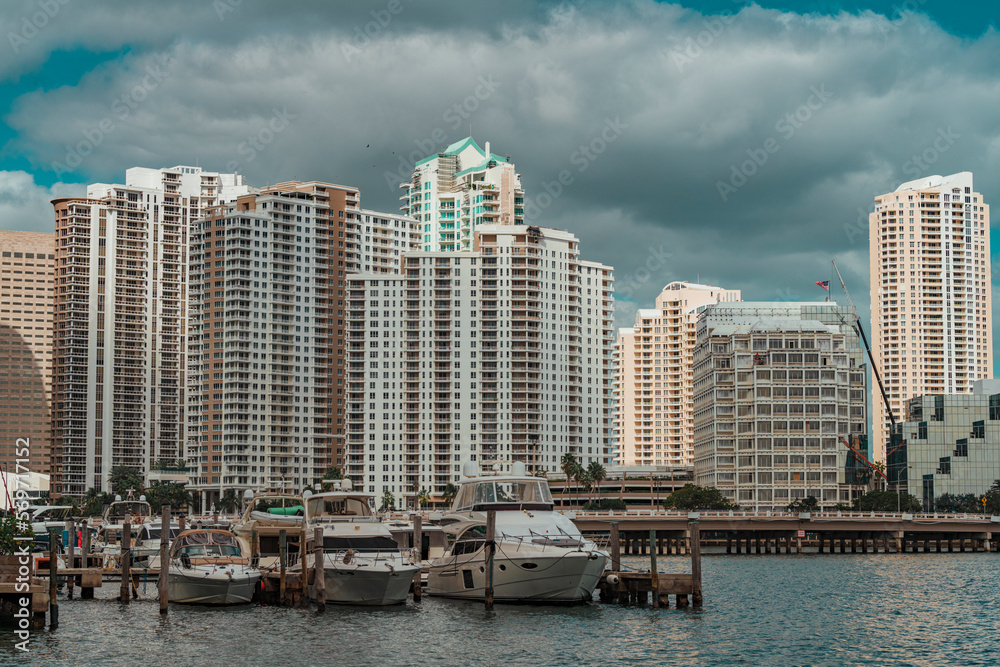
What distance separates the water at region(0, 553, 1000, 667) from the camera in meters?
55.5

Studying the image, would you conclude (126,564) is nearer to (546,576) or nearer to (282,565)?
(282,565)

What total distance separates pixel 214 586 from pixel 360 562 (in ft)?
27.3

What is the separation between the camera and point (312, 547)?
244 feet

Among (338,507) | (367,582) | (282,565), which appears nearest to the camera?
(367,582)

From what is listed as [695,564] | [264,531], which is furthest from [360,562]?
[695,564]

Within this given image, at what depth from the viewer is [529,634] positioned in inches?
2408

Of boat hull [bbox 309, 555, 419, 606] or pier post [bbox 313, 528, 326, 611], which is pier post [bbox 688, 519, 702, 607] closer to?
boat hull [bbox 309, 555, 419, 606]

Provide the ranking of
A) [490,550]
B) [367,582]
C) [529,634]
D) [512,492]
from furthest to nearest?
[512,492] → [367,582] → [490,550] → [529,634]

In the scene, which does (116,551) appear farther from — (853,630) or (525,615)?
(853,630)

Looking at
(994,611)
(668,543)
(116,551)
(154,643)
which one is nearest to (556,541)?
(154,643)

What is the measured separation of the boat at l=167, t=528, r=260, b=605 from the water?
901 millimetres

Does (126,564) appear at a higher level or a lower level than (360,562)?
lower

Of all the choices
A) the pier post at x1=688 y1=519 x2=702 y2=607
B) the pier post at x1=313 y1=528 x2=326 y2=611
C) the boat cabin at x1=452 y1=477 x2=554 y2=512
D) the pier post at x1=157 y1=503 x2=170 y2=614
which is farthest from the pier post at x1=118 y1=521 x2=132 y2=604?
the pier post at x1=688 y1=519 x2=702 y2=607

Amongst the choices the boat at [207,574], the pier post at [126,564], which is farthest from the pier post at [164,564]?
the pier post at [126,564]
